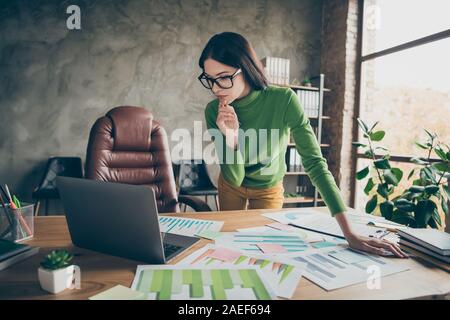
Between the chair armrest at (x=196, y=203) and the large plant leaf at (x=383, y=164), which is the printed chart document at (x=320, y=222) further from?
the large plant leaf at (x=383, y=164)

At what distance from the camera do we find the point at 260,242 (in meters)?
0.96

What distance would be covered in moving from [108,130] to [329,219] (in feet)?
3.82

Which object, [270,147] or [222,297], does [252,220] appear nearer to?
[270,147]

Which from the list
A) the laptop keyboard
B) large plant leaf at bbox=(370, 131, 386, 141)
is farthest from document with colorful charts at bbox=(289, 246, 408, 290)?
large plant leaf at bbox=(370, 131, 386, 141)

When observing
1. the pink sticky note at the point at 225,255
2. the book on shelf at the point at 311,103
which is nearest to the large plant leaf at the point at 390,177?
the book on shelf at the point at 311,103

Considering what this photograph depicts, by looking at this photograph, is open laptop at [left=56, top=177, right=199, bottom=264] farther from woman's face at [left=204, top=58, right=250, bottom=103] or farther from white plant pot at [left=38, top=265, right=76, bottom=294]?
woman's face at [left=204, top=58, right=250, bottom=103]

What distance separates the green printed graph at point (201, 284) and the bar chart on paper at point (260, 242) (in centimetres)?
17

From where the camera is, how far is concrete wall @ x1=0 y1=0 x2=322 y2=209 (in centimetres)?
322

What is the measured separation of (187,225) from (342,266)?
0.57m

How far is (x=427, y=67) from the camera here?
10.0ft

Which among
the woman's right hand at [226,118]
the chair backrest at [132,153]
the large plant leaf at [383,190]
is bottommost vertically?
the large plant leaf at [383,190]

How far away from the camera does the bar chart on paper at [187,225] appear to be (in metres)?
→ 1.07

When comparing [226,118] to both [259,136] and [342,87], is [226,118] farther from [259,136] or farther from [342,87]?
[342,87]
